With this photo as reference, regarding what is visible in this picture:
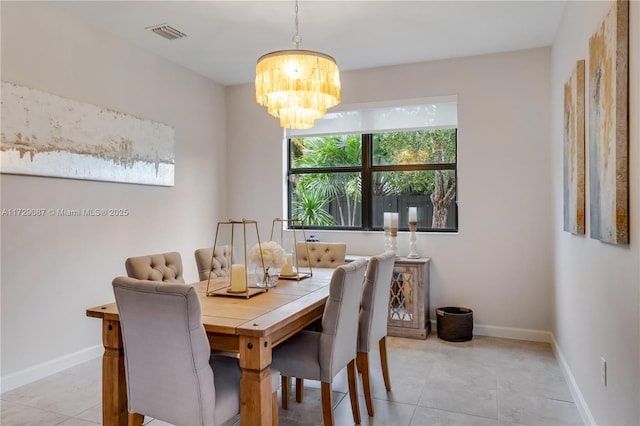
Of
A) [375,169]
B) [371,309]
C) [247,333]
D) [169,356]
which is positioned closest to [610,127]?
[371,309]

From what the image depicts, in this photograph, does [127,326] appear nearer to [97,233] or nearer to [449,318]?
[97,233]

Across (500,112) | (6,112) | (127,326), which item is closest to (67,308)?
(6,112)

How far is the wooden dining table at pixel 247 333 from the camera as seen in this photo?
68.8 inches

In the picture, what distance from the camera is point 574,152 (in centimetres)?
266

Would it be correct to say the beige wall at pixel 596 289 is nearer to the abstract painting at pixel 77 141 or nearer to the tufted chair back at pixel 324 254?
the tufted chair back at pixel 324 254

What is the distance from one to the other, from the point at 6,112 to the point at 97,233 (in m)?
1.12

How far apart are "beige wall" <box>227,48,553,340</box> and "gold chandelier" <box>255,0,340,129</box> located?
2.03 m

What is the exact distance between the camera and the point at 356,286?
7.54 ft

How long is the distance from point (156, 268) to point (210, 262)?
21.5 inches

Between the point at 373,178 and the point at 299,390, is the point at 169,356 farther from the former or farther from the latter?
the point at 373,178

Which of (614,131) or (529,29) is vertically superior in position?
(529,29)

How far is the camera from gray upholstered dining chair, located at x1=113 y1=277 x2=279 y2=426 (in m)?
1.61

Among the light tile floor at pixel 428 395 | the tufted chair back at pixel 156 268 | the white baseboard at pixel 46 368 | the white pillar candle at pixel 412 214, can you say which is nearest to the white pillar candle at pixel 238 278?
the tufted chair back at pixel 156 268

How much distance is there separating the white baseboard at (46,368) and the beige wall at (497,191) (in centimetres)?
300
